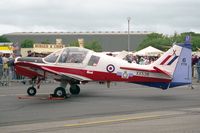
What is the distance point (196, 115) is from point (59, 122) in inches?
156

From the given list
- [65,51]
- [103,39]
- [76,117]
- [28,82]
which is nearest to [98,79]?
[65,51]

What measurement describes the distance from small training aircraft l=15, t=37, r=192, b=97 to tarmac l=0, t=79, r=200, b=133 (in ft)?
2.40

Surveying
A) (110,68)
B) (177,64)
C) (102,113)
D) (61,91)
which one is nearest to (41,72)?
(61,91)

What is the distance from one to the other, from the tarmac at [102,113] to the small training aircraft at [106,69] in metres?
0.73

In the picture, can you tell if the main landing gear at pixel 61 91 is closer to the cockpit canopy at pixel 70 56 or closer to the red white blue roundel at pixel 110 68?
the cockpit canopy at pixel 70 56

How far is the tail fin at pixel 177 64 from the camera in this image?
62.4 ft

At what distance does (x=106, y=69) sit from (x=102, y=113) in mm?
5469

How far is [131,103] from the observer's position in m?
16.8

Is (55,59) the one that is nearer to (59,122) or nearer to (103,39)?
(59,122)

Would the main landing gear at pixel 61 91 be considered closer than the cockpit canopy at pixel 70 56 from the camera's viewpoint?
Yes

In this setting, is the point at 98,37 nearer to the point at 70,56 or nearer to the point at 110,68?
the point at 70,56

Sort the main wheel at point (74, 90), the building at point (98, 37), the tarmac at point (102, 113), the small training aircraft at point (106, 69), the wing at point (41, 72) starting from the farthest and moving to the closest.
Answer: the building at point (98, 37)
the main wheel at point (74, 90)
the small training aircraft at point (106, 69)
the wing at point (41, 72)
the tarmac at point (102, 113)

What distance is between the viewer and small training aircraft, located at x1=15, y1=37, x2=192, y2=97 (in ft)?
62.4

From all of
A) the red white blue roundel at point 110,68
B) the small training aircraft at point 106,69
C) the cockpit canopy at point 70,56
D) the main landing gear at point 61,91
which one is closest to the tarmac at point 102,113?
the main landing gear at point 61,91
